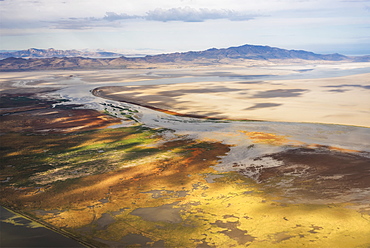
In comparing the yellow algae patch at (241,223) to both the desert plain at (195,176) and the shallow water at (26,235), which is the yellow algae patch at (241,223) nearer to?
the desert plain at (195,176)

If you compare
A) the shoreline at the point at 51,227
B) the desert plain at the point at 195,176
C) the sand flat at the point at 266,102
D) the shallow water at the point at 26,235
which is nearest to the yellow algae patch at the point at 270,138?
the desert plain at the point at 195,176

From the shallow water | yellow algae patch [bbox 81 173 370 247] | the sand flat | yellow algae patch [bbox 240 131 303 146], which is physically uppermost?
the sand flat

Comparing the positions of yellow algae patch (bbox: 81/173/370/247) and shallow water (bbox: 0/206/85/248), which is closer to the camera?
yellow algae patch (bbox: 81/173/370/247)

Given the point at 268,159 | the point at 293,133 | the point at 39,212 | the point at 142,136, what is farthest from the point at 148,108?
the point at 39,212

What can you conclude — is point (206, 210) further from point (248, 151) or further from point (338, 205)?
point (248, 151)

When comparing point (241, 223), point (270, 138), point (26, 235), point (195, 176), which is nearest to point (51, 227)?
point (26, 235)

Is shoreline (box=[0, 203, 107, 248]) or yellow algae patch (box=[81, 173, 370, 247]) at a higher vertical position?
yellow algae patch (box=[81, 173, 370, 247])

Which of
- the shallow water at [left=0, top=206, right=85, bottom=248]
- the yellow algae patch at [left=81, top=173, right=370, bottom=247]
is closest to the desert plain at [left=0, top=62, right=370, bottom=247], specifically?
the yellow algae patch at [left=81, top=173, right=370, bottom=247]

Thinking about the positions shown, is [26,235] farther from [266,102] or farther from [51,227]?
[266,102]

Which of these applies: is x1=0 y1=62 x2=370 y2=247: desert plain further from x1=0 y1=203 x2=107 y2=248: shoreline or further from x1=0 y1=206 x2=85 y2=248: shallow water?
x1=0 y1=206 x2=85 y2=248: shallow water
